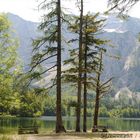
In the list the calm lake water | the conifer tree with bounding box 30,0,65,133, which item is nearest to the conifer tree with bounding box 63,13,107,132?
the conifer tree with bounding box 30,0,65,133

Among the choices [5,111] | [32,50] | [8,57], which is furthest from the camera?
[5,111]

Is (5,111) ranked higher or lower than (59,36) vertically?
lower

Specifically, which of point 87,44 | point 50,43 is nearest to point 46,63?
point 50,43

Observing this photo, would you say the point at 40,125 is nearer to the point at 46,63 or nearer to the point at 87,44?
the point at 87,44

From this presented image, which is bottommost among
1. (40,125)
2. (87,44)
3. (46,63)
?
(40,125)

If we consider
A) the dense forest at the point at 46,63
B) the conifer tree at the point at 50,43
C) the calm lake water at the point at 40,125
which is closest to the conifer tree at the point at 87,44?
the dense forest at the point at 46,63

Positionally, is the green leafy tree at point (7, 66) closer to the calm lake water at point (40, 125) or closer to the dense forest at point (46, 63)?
the dense forest at point (46, 63)

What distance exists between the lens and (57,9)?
28266 millimetres

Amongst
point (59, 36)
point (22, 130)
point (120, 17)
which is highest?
point (59, 36)

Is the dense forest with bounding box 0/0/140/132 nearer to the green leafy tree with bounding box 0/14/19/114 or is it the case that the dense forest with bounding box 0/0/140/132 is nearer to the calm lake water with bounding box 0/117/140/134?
the green leafy tree with bounding box 0/14/19/114

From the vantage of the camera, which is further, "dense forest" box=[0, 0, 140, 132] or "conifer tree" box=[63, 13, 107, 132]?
"conifer tree" box=[63, 13, 107, 132]

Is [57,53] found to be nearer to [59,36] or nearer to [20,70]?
[59,36]

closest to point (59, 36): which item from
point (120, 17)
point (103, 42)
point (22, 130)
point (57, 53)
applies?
point (57, 53)

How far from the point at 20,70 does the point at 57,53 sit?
149 inches
